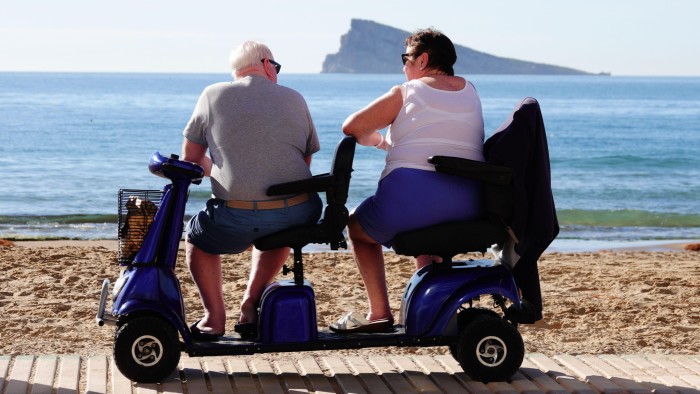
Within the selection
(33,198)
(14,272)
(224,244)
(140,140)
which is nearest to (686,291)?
(224,244)

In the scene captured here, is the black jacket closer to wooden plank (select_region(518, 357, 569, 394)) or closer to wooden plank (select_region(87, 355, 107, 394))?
wooden plank (select_region(518, 357, 569, 394))

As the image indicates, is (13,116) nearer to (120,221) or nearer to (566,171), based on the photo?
(566,171)

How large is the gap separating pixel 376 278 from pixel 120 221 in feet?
3.85

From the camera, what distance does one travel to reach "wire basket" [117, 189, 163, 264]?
15.3 feet

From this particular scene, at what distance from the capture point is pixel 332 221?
15.1ft

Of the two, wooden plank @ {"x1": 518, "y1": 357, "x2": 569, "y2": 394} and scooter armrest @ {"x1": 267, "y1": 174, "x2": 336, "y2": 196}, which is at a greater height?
scooter armrest @ {"x1": 267, "y1": 174, "x2": 336, "y2": 196}

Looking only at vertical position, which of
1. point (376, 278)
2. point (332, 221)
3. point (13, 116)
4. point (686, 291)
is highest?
point (332, 221)

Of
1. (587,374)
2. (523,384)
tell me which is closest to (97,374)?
(523,384)

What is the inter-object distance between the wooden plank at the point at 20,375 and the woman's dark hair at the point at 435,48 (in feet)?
7.26

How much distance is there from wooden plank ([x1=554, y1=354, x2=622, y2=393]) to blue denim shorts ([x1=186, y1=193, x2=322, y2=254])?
1.37 m

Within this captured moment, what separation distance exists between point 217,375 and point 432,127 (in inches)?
56.5

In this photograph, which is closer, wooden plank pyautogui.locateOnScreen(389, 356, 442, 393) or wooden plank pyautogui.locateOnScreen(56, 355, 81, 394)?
wooden plank pyautogui.locateOnScreen(56, 355, 81, 394)

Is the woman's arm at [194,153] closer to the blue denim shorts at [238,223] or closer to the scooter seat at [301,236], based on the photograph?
the blue denim shorts at [238,223]

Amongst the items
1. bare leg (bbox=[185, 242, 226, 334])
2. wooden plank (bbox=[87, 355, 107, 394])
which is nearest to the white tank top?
bare leg (bbox=[185, 242, 226, 334])
